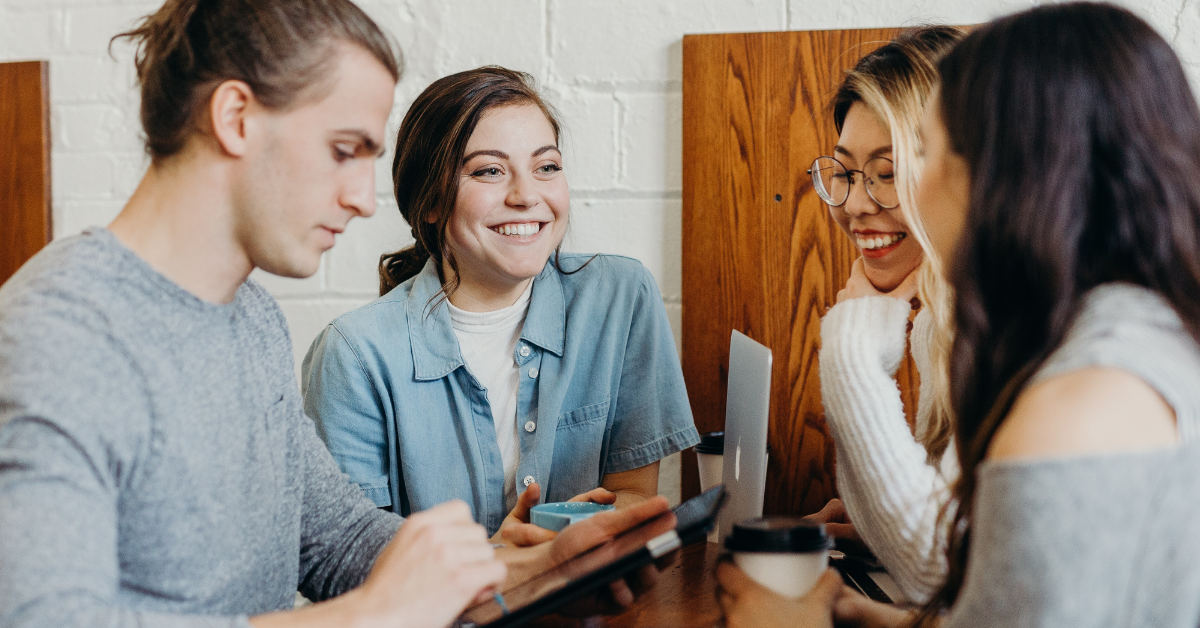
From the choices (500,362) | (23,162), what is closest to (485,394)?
(500,362)

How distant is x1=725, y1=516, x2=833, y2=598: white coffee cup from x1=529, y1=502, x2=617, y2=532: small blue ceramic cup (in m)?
0.30

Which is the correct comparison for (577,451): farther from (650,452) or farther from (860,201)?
(860,201)

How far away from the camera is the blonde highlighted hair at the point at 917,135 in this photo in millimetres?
1125

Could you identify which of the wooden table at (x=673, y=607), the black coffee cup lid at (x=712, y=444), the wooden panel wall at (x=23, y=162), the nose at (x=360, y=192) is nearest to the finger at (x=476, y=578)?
the wooden table at (x=673, y=607)

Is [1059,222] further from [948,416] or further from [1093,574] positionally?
[948,416]

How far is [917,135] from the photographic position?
1.17m

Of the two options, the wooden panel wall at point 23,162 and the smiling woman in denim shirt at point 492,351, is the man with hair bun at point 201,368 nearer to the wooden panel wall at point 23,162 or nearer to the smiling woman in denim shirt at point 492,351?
the smiling woman in denim shirt at point 492,351

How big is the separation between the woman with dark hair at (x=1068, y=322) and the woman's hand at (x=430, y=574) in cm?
21

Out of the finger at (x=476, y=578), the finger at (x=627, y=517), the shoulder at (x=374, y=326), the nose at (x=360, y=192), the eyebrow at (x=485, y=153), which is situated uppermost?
the eyebrow at (x=485, y=153)

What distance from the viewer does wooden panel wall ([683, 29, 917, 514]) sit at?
155 cm

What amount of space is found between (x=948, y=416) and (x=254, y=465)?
2.62 ft

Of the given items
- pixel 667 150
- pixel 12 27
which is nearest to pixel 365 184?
pixel 667 150

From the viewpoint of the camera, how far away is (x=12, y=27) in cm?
181

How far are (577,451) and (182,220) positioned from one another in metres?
0.78
